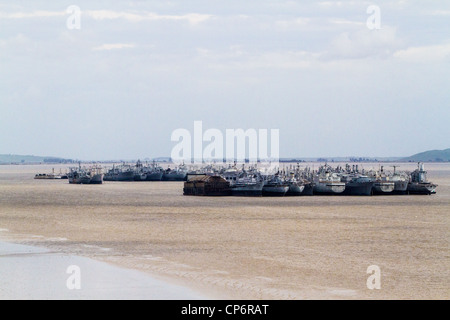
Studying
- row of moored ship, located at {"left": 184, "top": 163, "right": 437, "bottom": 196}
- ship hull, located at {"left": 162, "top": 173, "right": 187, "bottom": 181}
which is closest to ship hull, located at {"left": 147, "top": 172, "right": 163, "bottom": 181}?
ship hull, located at {"left": 162, "top": 173, "right": 187, "bottom": 181}

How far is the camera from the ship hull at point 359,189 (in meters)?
88.2

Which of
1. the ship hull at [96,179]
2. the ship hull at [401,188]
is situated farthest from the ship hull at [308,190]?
the ship hull at [96,179]

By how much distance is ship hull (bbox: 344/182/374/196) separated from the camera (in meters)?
88.2

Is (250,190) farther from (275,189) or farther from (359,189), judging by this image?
(359,189)

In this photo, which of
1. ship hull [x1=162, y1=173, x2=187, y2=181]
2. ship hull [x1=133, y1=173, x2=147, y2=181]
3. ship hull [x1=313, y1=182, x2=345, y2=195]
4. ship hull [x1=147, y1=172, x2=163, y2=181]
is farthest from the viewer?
ship hull [x1=162, y1=173, x2=187, y2=181]

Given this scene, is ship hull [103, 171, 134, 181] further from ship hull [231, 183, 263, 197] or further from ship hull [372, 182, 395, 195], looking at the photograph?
ship hull [372, 182, 395, 195]

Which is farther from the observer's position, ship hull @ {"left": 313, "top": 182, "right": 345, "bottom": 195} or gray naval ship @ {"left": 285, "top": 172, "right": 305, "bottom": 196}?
ship hull @ {"left": 313, "top": 182, "right": 345, "bottom": 195}

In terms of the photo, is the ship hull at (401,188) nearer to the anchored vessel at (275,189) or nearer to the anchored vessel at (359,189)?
the anchored vessel at (359,189)

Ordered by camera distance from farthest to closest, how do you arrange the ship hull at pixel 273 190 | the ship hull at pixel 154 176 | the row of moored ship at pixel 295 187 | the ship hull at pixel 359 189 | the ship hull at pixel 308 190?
1. the ship hull at pixel 154 176
2. the ship hull at pixel 359 189
3. the ship hull at pixel 308 190
4. the row of moored ship at pixel 295 187
5. the ship hull at pixel 273 190

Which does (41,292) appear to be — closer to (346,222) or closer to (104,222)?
(104,222)

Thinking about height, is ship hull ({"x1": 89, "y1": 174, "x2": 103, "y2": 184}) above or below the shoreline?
above
